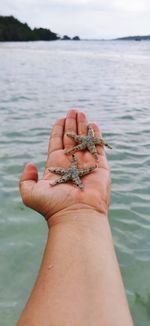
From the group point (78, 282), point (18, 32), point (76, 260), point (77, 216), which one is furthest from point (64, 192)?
point (18, 32)

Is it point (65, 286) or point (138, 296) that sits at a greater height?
point (65, 286)

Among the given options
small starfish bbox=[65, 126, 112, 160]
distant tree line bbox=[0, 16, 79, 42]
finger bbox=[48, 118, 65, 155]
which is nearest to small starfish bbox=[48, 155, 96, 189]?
small starfish bbox=[65, 126, 112, 160]

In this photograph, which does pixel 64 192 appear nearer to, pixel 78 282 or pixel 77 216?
pixel 77 216

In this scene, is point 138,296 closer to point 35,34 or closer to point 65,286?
point 65,286

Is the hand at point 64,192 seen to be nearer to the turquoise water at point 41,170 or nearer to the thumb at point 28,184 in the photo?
the thumb at point 28,184

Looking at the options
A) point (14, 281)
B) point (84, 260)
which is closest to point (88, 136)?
point (14, 281)
